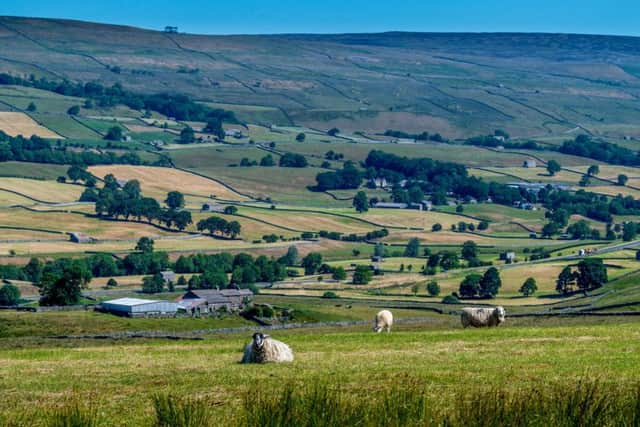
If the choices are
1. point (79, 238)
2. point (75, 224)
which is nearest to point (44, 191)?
point (75, 224)

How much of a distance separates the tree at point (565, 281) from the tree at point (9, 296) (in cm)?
5136

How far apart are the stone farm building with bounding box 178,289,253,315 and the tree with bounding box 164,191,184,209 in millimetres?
76855

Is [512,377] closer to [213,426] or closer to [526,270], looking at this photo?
[213,426]

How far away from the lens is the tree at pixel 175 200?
189500 mm

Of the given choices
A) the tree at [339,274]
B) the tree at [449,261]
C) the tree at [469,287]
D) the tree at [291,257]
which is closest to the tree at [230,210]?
the tree at [291,257]

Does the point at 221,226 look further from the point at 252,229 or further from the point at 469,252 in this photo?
the point at 469,252

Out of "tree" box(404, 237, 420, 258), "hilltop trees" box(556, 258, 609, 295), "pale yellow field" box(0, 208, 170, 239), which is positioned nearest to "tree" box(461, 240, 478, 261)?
"tree" box(404, 237, 420, 258)

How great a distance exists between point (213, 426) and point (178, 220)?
505 ft

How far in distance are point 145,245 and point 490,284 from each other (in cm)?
4683

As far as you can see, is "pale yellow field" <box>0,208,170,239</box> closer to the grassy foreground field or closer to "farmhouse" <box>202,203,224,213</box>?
"farmhouse" <box>202,203,224,213</box>

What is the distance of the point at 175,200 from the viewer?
623 feet

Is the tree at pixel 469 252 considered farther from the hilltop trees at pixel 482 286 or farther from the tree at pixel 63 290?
the tree at pixel 63 290

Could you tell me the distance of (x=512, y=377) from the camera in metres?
23.0

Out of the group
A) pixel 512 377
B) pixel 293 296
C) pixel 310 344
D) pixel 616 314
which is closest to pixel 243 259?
pixel 293 296
